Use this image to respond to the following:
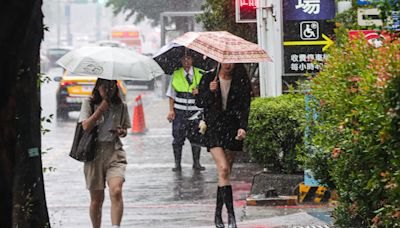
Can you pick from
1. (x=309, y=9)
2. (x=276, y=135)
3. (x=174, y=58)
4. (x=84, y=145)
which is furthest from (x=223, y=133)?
(x=174, y=58)

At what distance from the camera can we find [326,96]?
7434 mm

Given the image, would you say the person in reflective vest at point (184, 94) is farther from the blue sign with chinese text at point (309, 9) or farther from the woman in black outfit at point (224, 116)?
the woman in black outfit at point (224, 116)

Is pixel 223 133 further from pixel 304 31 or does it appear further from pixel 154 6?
pixel 154 6

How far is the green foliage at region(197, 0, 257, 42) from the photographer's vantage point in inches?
682

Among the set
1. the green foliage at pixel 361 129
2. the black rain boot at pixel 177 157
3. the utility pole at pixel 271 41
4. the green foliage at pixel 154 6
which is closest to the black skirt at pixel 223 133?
the green foliage at pixel 361 129

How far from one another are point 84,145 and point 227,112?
1558 mm

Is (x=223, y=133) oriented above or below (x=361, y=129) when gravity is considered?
below

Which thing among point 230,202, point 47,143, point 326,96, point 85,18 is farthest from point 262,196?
point 85,18

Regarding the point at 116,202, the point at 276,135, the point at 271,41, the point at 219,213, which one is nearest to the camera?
the point at 116,202

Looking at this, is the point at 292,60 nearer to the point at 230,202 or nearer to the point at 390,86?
the point at 230,202

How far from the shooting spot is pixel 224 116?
944cm

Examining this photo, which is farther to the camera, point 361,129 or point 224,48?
point 224,48

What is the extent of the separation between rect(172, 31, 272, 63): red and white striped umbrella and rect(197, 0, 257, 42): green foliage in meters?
6.89

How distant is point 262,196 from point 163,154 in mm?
6900
